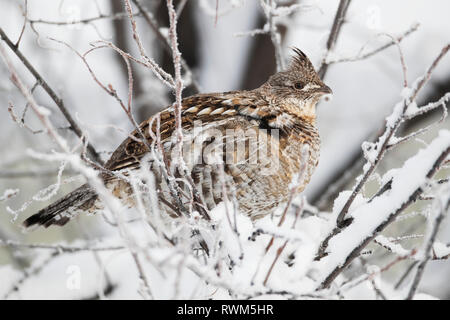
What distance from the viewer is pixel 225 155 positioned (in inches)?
113

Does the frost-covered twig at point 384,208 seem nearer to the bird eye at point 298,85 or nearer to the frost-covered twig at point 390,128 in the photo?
the frost-covered twig at point 390,128

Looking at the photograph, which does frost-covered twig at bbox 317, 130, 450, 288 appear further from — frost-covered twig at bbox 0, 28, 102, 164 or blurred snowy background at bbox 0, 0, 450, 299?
blurred snowy background at bbox 0, 0, 450, 299

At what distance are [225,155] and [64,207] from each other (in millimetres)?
1073

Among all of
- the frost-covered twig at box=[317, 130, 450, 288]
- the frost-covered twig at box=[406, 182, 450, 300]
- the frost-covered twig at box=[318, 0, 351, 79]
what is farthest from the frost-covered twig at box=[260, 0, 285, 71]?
the frost-covered twig at box=[406, 182, 450, 300]

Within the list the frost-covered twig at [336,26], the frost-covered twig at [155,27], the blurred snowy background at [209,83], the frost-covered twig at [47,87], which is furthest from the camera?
the blurred snowy background at [209,83]

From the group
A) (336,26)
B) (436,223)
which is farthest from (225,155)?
(436,223)

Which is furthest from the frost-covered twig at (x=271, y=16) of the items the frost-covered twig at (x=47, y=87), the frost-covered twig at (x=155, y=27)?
the frost-covered twig at (x=47, y=87)

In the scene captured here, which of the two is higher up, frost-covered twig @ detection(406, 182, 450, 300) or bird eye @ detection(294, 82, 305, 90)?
bird eye @ detection(294, 82, 305, 90)

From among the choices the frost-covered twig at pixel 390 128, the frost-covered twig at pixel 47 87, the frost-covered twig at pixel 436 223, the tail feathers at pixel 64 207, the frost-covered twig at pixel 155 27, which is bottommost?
the frost-covered twig at pixel 436 223

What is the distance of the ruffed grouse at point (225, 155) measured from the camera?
284cm

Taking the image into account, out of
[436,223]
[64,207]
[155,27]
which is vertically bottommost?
[436,223]

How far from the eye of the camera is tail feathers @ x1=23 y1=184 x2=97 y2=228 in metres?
3.10

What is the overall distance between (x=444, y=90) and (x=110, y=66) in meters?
3.88

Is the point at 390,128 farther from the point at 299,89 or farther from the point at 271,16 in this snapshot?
the point at 299,89
